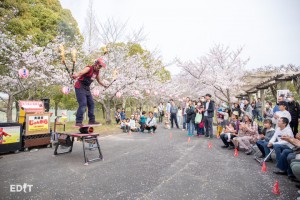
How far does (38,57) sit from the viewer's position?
41.0 ft

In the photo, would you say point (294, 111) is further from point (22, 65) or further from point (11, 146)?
point (22, 65)

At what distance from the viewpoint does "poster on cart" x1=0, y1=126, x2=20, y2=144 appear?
6102 millimetres

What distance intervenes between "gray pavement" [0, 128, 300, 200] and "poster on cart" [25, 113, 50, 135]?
996 mm

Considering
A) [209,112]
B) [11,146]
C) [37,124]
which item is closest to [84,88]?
[37,124]

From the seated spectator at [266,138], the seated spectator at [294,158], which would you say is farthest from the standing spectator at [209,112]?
the seated spectator at [294,158]

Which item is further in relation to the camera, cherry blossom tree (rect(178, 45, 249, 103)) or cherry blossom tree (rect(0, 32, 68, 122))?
cherry blossom tree (rect(178, 45, 249, 103))

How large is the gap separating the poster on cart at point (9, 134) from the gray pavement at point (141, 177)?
1.77 ft

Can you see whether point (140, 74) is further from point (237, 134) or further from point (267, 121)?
point (267, 121)

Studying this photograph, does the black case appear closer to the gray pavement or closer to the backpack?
the gray pavement

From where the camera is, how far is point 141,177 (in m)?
4.16

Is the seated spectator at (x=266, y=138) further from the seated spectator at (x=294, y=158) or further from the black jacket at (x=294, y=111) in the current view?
the black jacket at (x=294, y=111)

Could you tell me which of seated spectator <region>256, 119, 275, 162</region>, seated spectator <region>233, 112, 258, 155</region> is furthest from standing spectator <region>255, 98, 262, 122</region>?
seated spectator <region>256, 119, 275, 162</region>

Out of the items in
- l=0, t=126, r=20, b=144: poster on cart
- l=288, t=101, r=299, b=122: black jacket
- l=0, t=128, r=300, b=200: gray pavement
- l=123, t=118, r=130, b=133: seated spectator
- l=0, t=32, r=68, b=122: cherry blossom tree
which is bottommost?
l=0, t=128, r=300, b=200: gray pavement

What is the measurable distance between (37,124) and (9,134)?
975 mm
